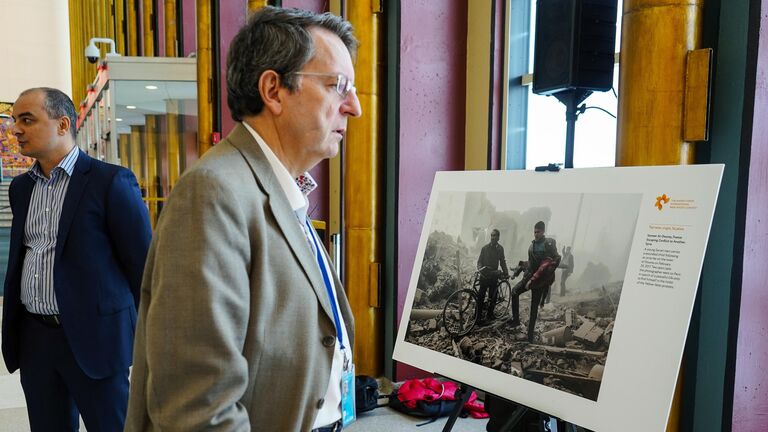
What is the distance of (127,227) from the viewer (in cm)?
218

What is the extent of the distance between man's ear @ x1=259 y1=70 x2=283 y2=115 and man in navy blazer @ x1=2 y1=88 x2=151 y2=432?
1.25 metres

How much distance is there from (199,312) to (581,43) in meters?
1.73

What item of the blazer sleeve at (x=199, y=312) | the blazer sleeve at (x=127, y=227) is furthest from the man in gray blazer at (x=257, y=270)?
the blazer sleeve at (x=127, y=227)

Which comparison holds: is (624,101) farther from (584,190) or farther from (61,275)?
(61,275)

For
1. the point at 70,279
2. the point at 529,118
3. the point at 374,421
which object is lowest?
the point at 374,421

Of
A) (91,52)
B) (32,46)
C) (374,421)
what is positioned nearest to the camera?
(374,421)

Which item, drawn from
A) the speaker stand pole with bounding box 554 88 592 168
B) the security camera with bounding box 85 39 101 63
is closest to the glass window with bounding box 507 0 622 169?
the speaker stand pole with bounding box 554 88 592 168

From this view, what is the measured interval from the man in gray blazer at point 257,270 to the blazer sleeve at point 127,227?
1.11 meters

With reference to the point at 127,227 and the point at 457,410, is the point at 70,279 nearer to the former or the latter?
the point at 127,227

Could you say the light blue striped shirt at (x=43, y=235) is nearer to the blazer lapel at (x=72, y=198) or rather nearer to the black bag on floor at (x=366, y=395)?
the blazer lapel at (x=72, y=198)

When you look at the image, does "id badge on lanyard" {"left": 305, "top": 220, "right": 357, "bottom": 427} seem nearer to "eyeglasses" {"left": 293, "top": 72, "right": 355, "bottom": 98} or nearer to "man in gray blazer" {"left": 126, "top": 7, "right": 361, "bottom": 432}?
"man in gray blazer" {"left": 126, "top": 7, "right": 361, "bottom": 432}

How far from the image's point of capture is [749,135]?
200 cm

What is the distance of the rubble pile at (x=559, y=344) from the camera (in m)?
1.66

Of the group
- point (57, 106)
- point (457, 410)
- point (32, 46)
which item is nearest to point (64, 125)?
point (57, 106)
